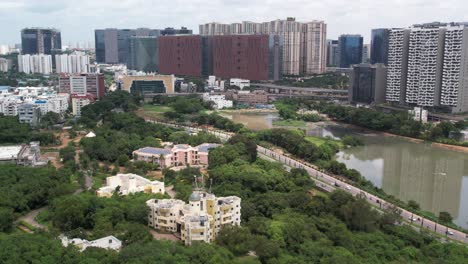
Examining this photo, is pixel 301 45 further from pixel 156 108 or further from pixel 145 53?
pixel 156 108

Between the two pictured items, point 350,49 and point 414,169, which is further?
point 350,49

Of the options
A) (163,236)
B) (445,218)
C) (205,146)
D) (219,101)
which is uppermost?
(219,101)

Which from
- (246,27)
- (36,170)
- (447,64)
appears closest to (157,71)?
(246,27)

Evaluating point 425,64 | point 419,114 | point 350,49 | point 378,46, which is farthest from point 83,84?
point 350,49

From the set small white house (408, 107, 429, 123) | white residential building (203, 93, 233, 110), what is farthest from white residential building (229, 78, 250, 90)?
small white house (408, 107, 429, 123)

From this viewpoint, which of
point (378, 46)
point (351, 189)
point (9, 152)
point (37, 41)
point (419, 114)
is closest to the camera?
point (351, 189)

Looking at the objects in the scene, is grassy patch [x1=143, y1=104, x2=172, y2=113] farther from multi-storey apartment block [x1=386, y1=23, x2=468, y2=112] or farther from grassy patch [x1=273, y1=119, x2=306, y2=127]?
multi-storey apartment block [x1=386, y1=23, x2=468, y2=112]

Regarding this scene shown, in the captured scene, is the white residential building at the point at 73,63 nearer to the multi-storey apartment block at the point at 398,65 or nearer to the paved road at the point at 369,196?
the multi-storey apartment block at the point at 398,65

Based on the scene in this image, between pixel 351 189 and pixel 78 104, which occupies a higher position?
pixel 78 104
